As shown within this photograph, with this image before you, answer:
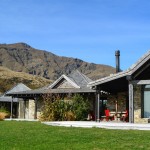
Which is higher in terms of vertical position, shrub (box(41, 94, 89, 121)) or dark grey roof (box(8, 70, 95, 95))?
dark grey roof (box(8, 70, 95, 95))

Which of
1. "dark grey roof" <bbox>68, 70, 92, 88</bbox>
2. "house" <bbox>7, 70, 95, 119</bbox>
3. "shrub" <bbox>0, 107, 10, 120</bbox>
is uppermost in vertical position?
"dark grey roof" <bbox>68, 70, 92, 88</bbox>

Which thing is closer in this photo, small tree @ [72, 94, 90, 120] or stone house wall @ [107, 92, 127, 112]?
small tree @ [72, 94, 90, 120]

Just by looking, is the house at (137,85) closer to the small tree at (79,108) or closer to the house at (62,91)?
the small tree at (79,108)

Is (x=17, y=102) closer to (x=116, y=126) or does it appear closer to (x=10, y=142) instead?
(x=116, y=126)

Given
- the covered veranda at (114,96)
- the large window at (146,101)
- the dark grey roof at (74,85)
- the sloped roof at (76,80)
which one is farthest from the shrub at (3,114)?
the large window at (146,101)

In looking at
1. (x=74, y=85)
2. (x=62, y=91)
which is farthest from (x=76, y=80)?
(x=62, y=91)

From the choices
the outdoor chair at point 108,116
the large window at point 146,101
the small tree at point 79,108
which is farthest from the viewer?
the small tree at point 79,108

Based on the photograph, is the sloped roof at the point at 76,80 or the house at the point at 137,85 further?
the sloped roof at the point at 76,80

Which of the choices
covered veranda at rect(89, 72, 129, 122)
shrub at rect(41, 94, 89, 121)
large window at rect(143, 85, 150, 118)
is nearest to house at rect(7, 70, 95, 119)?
covered veranda at rect(89, 72, 129, 122)

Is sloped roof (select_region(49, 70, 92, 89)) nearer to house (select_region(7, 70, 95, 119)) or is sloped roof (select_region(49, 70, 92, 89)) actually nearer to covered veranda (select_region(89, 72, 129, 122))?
house (select_region(7, 70, 95, 119))

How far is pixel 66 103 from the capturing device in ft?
89.4

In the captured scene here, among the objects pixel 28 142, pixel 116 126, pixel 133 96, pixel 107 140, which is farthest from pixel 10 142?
pixel 133 96

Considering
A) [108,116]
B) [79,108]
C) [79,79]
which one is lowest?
[108,116]

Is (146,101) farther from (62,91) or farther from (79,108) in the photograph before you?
(62,91)
